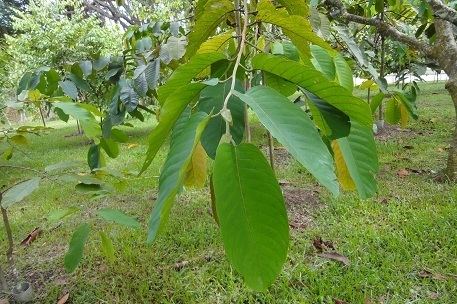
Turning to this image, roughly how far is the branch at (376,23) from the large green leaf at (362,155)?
3.35ft

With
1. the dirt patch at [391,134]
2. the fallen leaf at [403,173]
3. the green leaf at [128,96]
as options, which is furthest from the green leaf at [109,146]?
the dirt patch at [391,134]

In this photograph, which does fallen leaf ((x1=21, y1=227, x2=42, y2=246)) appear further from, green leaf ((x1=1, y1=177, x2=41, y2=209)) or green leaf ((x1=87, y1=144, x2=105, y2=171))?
green leaf ((x1=1, y1=177, x2=41, y2=209))

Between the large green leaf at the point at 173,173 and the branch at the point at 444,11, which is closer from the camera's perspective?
the large green leaf at the point at 173,173

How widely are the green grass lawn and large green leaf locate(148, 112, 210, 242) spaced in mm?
883

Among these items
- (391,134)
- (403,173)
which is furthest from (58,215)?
(391,134)

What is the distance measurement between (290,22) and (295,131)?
216 millimetres

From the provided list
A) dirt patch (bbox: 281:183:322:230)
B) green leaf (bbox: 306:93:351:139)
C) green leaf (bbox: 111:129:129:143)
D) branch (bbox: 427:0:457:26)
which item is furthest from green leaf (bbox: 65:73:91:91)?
dirt patch (bbox: 281:183:322:230)

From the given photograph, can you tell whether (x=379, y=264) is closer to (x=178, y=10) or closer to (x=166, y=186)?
(x=166, y=186)

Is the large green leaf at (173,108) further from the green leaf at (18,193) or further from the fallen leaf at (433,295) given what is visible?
the fallen leaf at (433,295)

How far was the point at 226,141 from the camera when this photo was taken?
0.31 meters

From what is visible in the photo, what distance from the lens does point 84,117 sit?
92cm

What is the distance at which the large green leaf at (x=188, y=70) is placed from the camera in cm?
41

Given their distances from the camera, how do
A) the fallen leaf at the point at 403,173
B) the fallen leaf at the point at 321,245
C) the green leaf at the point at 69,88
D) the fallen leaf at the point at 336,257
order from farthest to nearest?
the fallen leaf at the point at 403,173 < the fallen leaf at the point at 321,245 < the fallen leaf at the point at 336,257 < the green leaf at the point at 69,88

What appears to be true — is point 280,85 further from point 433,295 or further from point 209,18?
point 433,295
